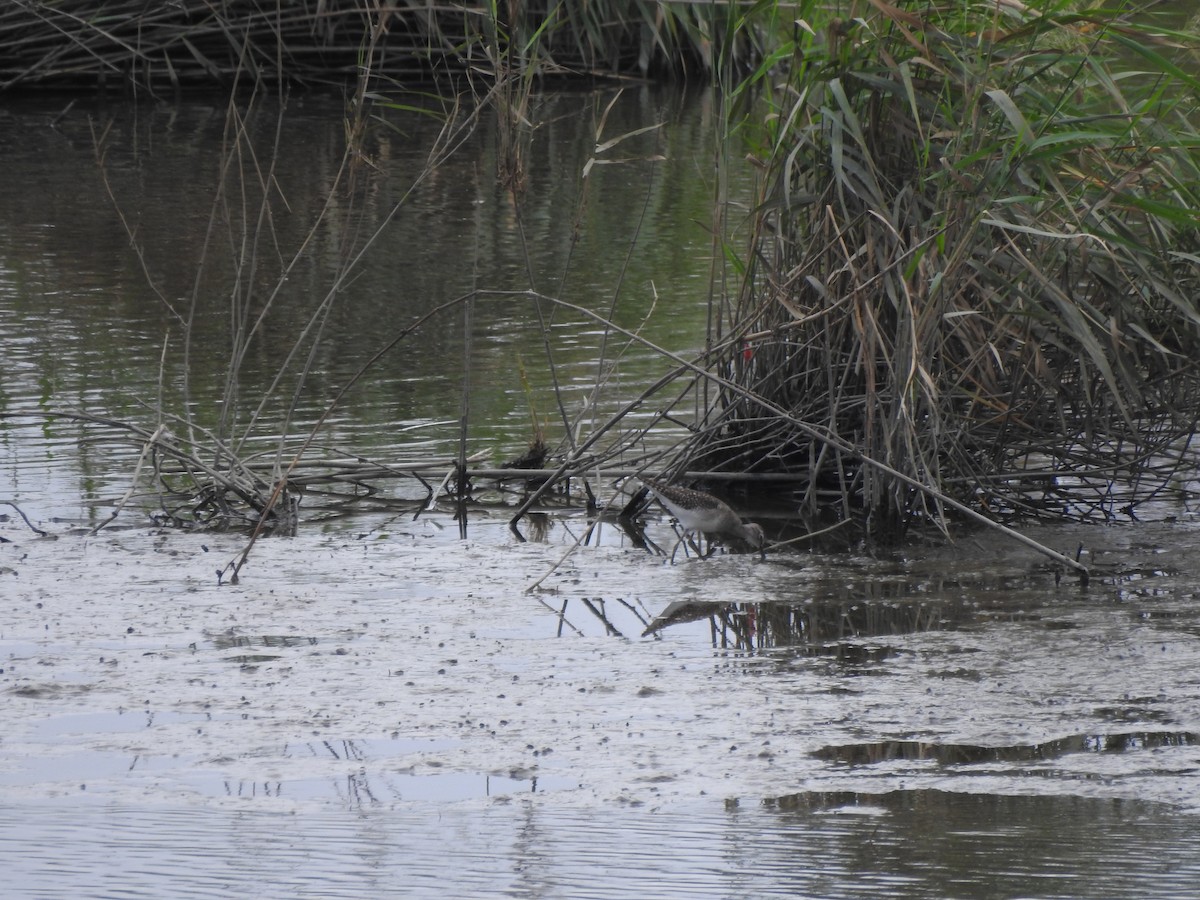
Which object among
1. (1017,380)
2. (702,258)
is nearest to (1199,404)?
(1017,380)

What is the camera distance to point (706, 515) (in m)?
5.95

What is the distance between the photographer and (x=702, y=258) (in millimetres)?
11422

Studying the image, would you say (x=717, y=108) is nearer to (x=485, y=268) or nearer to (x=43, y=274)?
(x=485, y=268)

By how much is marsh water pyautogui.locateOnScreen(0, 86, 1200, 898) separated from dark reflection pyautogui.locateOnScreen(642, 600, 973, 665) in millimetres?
14

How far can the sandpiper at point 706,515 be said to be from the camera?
5930 millimetres

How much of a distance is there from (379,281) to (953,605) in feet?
20.7

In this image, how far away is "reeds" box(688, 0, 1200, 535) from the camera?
5609mm

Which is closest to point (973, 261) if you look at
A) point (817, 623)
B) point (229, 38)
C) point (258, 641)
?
point (817, 623)

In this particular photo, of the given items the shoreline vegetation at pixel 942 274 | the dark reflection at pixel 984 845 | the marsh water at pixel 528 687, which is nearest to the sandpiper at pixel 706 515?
the marsh water at pixel 528 687

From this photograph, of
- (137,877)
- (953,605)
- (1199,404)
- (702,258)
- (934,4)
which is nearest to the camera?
(137,877)

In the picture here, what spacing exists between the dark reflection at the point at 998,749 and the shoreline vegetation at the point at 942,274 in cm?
126

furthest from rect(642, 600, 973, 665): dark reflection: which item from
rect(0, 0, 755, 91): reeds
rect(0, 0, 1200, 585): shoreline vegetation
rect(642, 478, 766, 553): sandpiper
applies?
rect(0, 0, 755, 91): reeds

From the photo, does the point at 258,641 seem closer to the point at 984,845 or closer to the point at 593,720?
the point at 593,720

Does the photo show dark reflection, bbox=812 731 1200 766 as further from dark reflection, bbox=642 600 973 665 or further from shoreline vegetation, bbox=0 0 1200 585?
shoreline vegetation, bbox=0 0 1200 585
